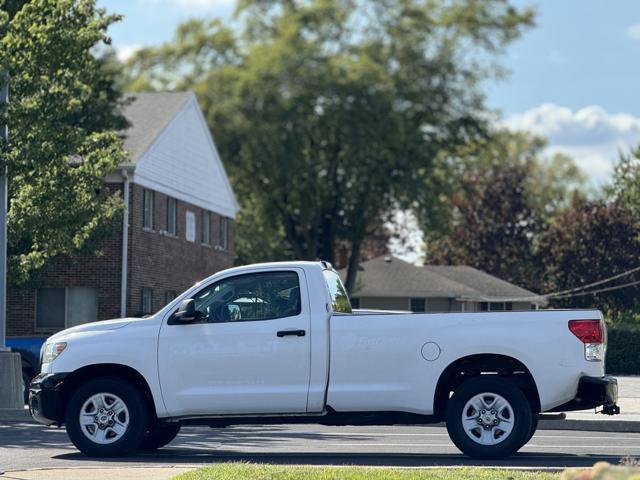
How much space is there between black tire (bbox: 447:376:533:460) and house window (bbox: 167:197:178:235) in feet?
102

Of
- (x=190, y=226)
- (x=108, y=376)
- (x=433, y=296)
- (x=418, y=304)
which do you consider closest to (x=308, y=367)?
(x=108, y=376)

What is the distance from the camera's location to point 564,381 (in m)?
13.2

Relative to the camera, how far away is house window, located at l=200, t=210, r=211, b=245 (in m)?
48.1

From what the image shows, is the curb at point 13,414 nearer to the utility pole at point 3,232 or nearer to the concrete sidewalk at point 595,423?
the utility pole at point 3,232

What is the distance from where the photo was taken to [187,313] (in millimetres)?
13664

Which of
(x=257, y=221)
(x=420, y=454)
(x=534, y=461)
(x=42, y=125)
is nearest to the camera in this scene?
(x=534, y=461)

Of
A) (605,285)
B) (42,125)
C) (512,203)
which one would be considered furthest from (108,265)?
(512,203)

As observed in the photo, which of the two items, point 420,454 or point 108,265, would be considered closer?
point 420,454

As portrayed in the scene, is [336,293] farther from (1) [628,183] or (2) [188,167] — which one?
(1) [628,183]

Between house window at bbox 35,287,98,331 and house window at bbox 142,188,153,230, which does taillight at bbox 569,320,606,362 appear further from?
house window at bbox 142,188,153,230

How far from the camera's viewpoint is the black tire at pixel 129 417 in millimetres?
13820

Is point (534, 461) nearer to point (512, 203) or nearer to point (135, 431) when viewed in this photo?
point (135, 431)

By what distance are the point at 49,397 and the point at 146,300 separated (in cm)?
2721

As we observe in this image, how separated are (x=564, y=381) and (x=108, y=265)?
2739cm
